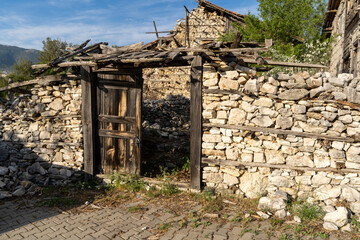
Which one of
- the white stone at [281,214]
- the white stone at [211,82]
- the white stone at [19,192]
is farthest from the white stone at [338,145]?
the white stone at [19,192]

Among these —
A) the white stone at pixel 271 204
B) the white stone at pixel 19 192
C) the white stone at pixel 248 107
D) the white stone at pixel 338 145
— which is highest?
the white stone at pixel 248 107

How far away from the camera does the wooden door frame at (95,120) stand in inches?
197

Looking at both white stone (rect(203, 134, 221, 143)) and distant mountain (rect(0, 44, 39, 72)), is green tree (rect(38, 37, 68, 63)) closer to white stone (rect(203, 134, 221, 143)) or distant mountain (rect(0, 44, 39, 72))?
white stone (rect(203, 134, 221, 143))

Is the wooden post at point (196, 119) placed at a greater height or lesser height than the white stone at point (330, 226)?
greater

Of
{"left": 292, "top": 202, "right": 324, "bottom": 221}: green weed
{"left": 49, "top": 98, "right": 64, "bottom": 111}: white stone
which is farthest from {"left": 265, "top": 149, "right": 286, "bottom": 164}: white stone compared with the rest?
{"left": 49, "top": 98, "right": 64, "bottom": 111}: white stone

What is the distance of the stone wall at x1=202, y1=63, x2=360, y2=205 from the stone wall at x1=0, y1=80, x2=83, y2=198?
300 cm

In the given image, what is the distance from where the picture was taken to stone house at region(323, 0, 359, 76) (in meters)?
8.36

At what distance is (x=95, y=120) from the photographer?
575 centimetres

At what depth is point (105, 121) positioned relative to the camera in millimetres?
5707

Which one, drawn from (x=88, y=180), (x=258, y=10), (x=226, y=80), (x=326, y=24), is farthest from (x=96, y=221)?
(x=326, y=24)

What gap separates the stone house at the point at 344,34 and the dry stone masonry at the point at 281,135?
4.42 m

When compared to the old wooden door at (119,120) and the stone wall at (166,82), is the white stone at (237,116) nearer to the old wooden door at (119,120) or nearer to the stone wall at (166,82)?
the old wooden door at (119,120)

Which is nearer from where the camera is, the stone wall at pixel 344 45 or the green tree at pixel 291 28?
the stone wall at pixel 344 45

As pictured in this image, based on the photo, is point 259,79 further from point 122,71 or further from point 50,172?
point 50,172
